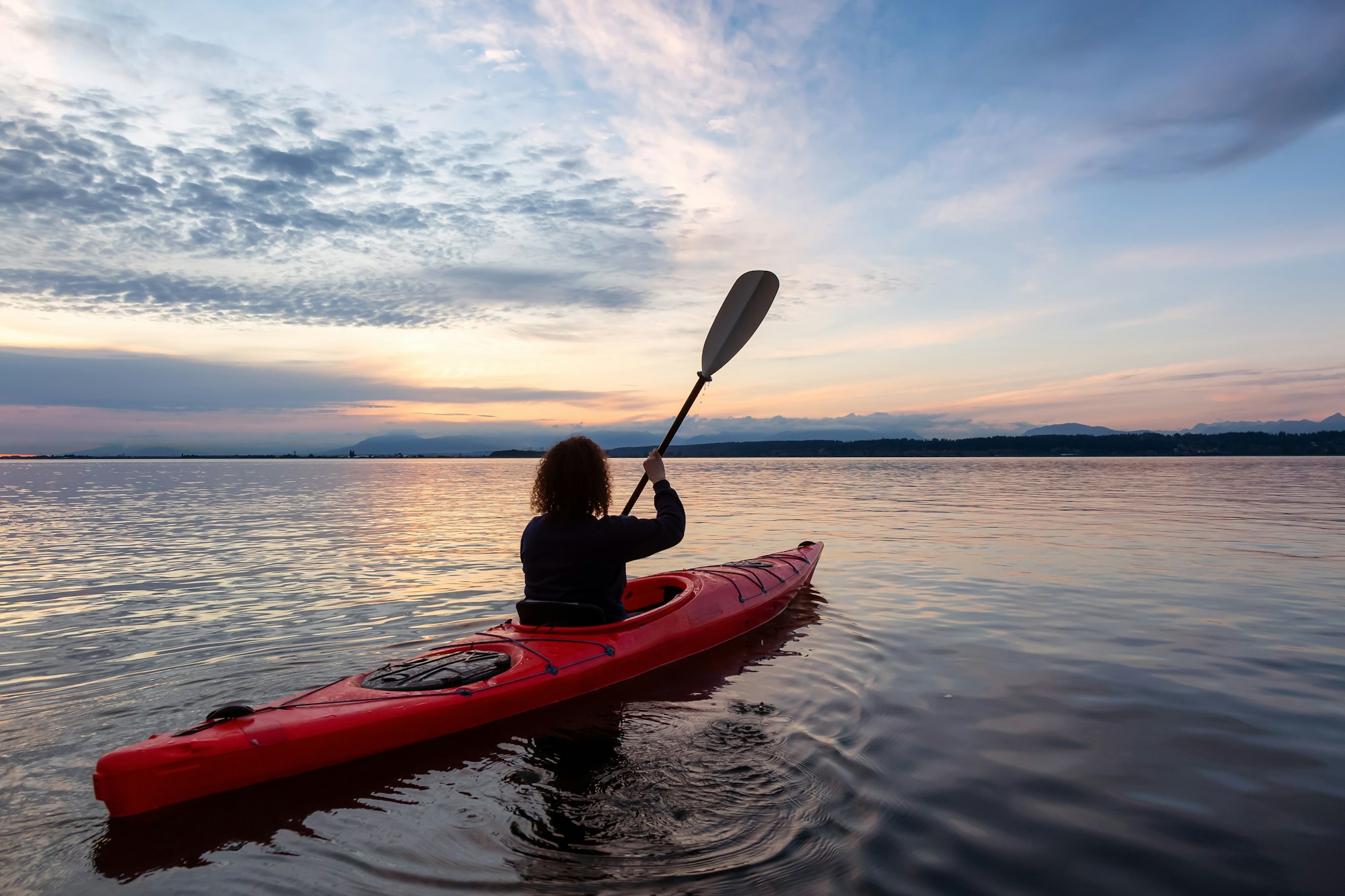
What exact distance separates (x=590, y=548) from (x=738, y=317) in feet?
12.9

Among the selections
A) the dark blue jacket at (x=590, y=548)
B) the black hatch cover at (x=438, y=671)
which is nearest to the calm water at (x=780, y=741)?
the black hatch cover at (x=438, y=671)

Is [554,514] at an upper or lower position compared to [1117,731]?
upper

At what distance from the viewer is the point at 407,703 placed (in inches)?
162

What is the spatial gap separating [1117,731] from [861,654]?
2147 millimetres

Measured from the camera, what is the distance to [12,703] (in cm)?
489

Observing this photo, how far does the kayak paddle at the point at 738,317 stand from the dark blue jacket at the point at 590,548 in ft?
9.57

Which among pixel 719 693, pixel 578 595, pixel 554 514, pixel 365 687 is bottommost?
pixel 719 693

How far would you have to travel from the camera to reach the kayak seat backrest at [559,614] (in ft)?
16.8

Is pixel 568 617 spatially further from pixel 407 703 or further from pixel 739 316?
pixel 739 316

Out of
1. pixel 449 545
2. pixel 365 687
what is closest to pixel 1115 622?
pixel 365 687

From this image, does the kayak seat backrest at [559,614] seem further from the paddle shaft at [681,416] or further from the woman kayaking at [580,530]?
the paddle shaft at [681,416]

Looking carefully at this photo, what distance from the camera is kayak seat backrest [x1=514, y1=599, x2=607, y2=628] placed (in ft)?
16.8

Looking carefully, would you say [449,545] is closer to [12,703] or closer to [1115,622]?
[12,703]

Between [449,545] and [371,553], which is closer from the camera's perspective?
Answer: [371,553]
